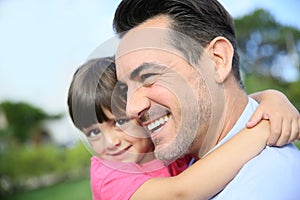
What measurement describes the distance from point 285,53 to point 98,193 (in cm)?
266

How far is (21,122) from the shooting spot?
4887mm

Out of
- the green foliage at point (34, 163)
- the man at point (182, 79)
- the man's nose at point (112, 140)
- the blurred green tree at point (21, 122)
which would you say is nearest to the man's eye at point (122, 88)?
the man at point (182, 79)

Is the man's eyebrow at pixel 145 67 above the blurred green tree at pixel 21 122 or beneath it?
above

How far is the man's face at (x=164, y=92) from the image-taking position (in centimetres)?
74

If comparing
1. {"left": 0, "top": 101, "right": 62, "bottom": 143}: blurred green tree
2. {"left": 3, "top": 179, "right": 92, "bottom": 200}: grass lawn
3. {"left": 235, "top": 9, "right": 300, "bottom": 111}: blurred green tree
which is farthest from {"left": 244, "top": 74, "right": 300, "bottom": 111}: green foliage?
{"left": 0, "top": 101, "right": 62, "bottom": 143}: blurred green tree

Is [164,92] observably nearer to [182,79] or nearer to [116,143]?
[182,79]

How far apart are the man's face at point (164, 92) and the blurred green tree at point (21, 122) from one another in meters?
4.21

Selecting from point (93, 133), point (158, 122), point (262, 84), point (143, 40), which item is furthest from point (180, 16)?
point (262, 84)

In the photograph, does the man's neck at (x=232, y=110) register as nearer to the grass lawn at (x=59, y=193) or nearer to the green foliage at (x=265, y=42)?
the green foliage at (x=265, y=42)

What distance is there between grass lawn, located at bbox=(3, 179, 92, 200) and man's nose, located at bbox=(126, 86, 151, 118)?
13.8 ft

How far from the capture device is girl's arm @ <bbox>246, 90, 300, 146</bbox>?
703 millimetres

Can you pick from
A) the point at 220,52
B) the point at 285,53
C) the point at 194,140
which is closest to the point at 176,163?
the point at 194,140

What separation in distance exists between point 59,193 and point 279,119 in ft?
14.7

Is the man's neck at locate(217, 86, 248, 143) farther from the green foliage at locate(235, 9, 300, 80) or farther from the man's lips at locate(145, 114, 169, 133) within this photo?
the green foliage at locate(235, 9, 300, 80)
